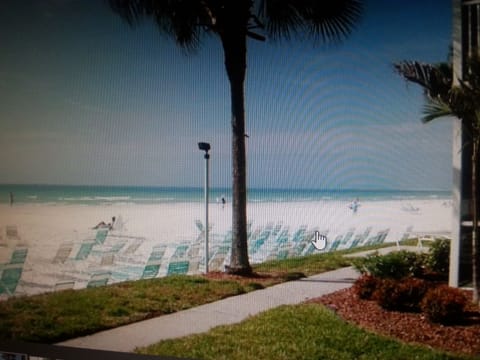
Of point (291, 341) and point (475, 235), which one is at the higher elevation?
point (475, 235)

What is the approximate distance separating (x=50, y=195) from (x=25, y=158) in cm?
32

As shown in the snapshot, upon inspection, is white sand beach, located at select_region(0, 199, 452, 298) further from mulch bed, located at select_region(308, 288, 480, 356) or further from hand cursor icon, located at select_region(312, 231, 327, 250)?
mulch bed, located at select_region(308, 288, 480, 356)

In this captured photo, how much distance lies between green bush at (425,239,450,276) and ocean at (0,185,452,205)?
25 cm

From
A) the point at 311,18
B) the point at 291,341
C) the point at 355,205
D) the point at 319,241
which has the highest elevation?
the point at 311,18

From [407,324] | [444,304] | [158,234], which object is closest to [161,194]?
[158,234]

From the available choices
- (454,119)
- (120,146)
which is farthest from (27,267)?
(454,119)

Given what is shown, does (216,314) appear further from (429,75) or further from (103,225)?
(429,75)

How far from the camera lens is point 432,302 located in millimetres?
2771

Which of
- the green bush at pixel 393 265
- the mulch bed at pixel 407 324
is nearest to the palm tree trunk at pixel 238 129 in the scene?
the mulch bed at pixel 407 324

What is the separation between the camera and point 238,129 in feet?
10.4

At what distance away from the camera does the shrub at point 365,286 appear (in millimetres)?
2939

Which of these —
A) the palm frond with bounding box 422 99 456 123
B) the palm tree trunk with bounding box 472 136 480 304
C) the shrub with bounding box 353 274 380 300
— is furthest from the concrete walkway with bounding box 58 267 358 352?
the palm frond with bounding box 422 99 456 123

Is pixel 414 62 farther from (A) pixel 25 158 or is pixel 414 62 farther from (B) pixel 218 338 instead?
(A) pixel 25 158

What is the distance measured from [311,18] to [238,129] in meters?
0.75
